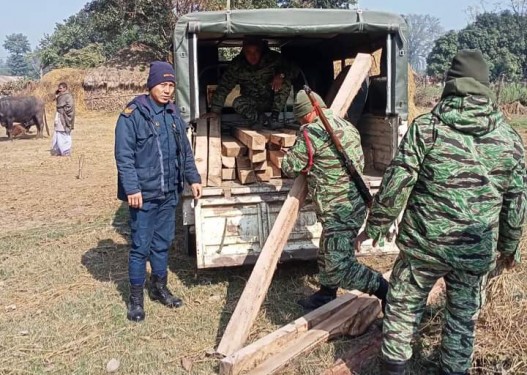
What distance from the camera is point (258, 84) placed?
6145 millimetres

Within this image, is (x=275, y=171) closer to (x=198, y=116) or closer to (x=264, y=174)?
(x=264, y=174)

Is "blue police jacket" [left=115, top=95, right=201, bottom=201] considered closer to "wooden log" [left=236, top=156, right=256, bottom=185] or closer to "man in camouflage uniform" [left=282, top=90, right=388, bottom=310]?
"wooden log" [left=236, top=156, right=256, bottom=185]

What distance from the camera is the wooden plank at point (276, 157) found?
483cm

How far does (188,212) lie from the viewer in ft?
15.3

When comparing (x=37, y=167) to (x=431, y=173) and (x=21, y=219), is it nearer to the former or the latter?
(x=21, y=219)

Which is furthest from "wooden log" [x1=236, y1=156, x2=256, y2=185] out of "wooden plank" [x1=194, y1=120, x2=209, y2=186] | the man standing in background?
the man standing in background

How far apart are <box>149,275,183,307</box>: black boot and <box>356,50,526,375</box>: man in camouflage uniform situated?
2.00m

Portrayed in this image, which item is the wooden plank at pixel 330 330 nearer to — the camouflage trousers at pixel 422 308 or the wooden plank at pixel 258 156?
the camouflage trousers at pixel 422 308

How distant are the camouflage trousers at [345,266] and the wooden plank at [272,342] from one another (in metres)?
0.16

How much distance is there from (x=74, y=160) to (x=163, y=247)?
371 inches

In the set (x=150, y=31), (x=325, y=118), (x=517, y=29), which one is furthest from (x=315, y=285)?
(x=517, y=29)

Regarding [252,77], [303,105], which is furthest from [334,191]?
[252,77]

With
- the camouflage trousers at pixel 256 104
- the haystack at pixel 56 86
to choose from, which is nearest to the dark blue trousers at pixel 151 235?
the camouflage trousers at pixel 256 104

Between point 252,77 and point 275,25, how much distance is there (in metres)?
1.64
